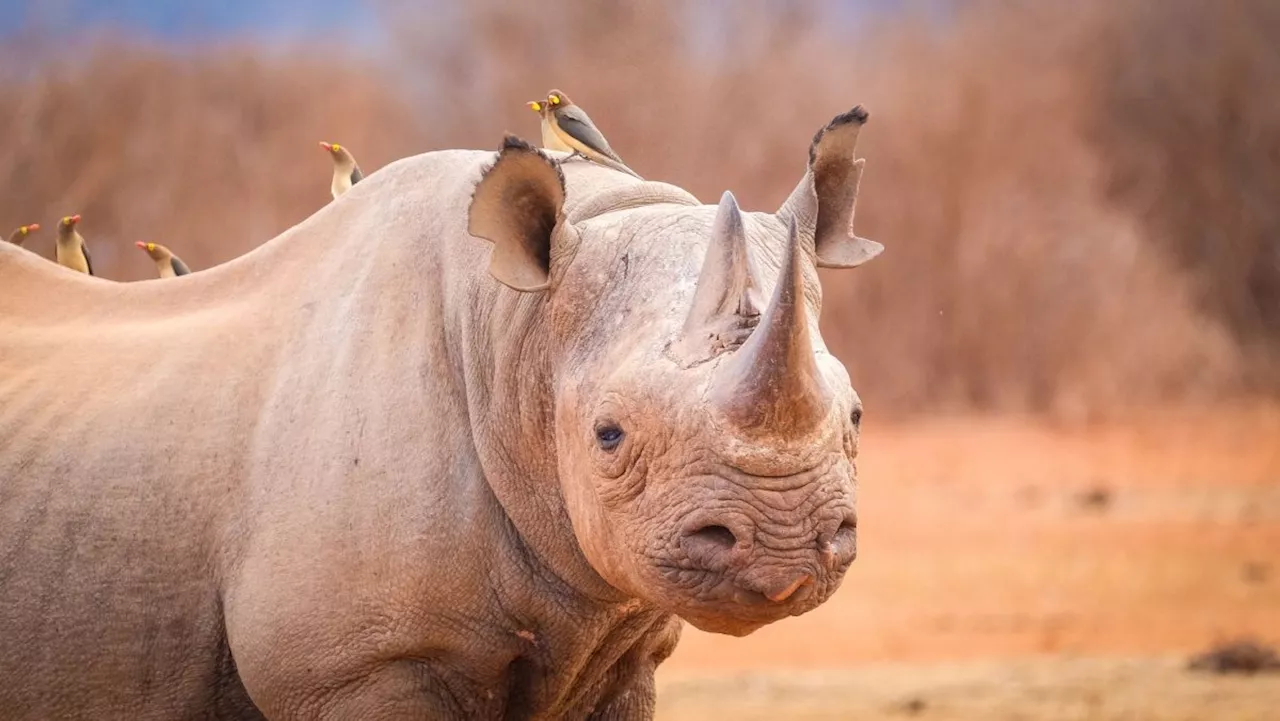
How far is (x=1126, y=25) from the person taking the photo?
24.5m

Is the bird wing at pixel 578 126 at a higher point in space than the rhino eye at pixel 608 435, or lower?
higher

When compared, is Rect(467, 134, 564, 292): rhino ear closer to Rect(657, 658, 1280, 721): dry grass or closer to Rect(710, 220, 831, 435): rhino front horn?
Rect(710, 220, 831, 435): rhino front horn

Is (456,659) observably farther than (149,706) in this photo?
No

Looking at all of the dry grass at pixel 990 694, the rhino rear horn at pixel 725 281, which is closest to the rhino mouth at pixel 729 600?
the rhino rear horn at pixel 725 281

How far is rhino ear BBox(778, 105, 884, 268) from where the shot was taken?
4.08 m

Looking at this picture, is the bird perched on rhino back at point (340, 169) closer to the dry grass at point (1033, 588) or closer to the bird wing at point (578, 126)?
the bird wing at point (578, 126)

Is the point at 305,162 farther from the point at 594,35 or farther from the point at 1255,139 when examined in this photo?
the point at 1255,139

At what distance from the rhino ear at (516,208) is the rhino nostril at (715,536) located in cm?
77

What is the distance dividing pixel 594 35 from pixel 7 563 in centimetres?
2039

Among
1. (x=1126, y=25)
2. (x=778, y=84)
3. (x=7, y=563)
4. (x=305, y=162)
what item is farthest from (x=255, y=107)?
(x=7, y=563)

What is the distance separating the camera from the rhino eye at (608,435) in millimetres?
3555

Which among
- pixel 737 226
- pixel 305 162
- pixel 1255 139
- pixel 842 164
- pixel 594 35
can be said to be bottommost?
pixel 737 226

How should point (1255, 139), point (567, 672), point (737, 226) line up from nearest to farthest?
point (737, 226) < point (567, 672) < point (1255, 139)

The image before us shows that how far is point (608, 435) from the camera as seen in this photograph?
3.58m
